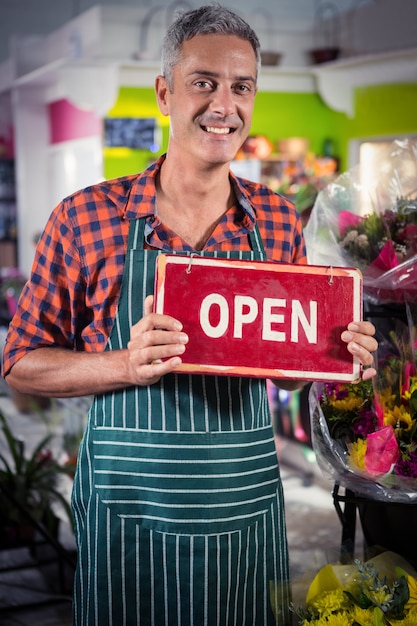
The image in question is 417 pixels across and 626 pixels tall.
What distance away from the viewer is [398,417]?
180 cm

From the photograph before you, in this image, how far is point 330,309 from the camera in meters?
1.59

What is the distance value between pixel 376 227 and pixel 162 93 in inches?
25.6

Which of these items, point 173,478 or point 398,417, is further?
point 398,417

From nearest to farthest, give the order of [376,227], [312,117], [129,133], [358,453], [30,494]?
[358,453] < [376,227] < [30,494] < [129,133] < [312,117]

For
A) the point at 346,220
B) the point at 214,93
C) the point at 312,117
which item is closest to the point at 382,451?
the point at 346,220

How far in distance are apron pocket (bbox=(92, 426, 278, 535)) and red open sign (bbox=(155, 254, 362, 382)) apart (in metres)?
0.21

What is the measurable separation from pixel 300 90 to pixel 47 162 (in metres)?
4.50

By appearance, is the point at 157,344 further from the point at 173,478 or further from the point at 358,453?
the point at 358,453

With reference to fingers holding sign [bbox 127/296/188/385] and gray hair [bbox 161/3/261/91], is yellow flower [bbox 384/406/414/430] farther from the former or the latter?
gray hair [bbox 161/3/261/91]

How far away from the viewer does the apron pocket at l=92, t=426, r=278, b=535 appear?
168 centimetres

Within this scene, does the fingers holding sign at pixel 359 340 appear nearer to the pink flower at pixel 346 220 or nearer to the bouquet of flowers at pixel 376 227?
the bouquet of flowers at pixel 376 227

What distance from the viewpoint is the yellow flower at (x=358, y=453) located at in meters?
1.77

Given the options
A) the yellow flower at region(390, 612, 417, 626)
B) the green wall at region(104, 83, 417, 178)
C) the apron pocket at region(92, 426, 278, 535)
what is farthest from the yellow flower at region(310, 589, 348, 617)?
the green wall at region(104, 83, 417, 178)

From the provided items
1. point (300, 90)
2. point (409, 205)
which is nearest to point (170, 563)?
point (409, 205)
